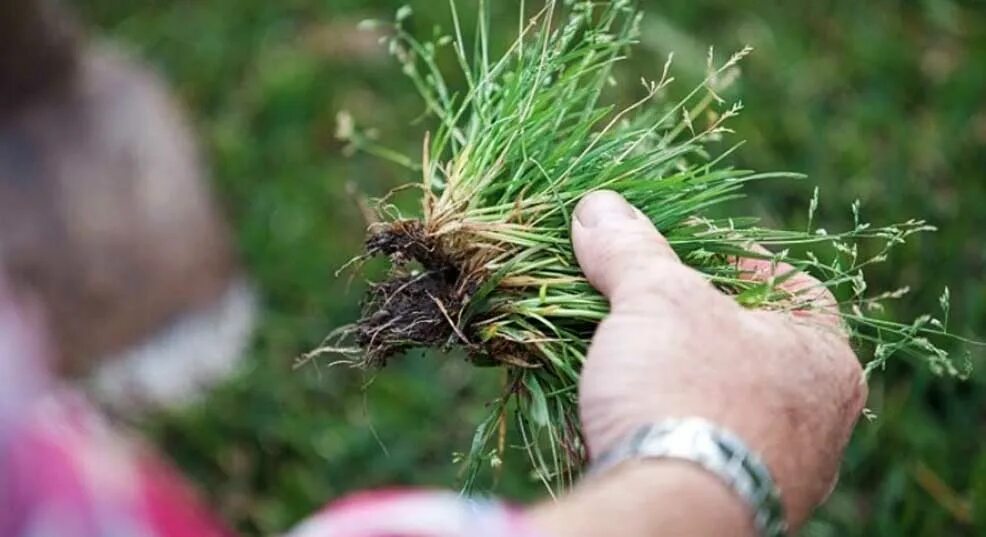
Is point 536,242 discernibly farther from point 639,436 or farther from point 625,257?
point 639,436

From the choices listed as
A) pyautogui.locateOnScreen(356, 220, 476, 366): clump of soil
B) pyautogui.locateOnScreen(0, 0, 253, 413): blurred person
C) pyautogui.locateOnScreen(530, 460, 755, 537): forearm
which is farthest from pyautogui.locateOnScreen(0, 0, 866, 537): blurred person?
pyautogui.locateOnScreen(0, 0, 253, 413): blurred person

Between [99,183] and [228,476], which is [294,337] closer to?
[228,476]

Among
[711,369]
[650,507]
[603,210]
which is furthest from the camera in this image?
[603,210]

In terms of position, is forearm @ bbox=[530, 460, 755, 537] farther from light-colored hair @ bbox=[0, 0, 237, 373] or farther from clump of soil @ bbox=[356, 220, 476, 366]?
light-colored hair @ bbox=[0, 0, 237, 373]

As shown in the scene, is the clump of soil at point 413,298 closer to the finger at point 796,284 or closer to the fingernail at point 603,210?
the fingernail at point 603,210

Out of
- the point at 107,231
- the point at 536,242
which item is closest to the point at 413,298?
the point at 536,242

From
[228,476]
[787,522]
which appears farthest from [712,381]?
[228,476]
